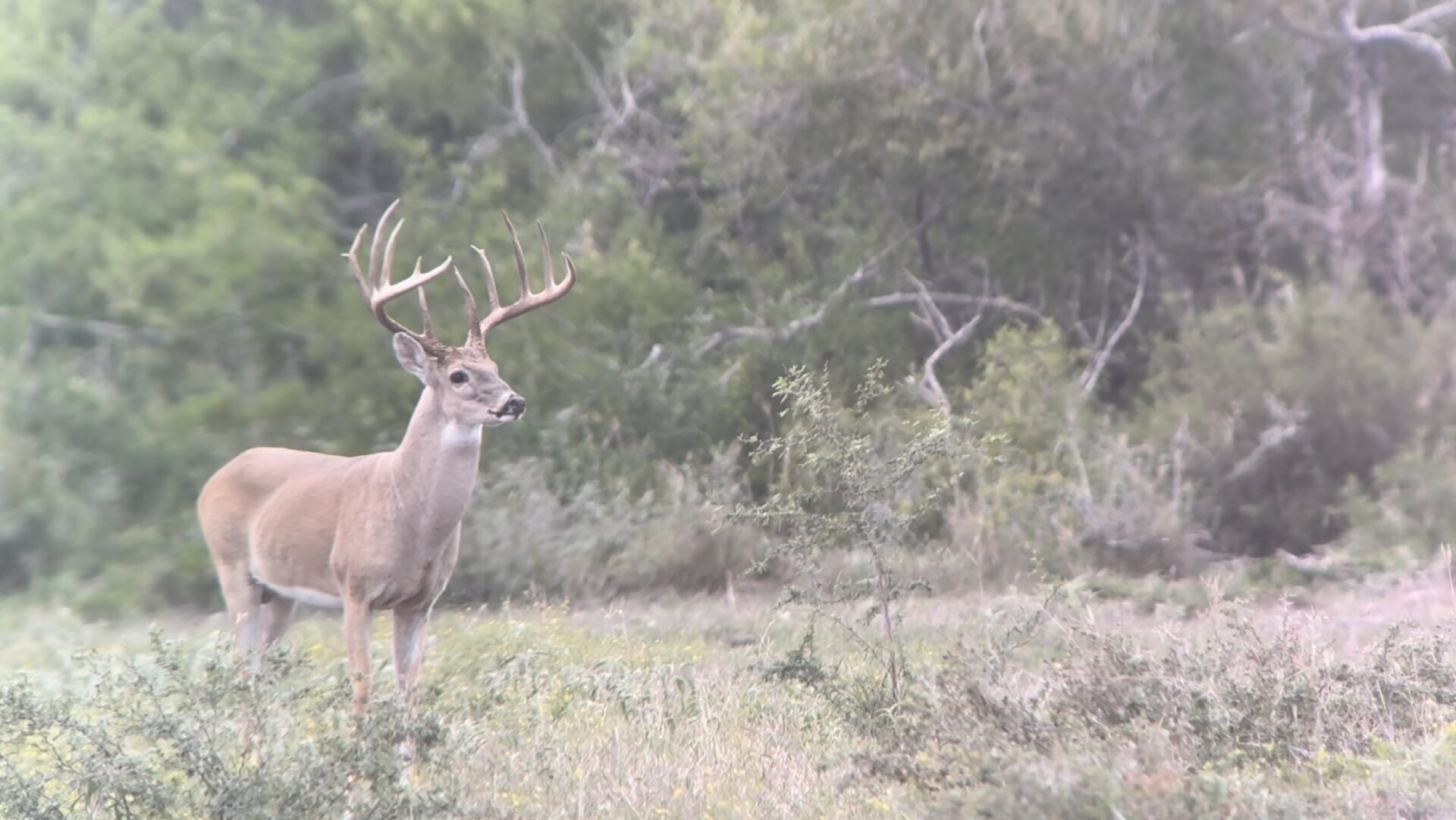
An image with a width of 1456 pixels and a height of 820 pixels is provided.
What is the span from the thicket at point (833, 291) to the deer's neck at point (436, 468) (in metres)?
4.71

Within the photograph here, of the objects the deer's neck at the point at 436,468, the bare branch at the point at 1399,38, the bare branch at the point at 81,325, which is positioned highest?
the bare branch at the point at 1399,38

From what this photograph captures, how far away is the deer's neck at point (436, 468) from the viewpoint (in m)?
→ 8.13

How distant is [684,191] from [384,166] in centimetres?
524

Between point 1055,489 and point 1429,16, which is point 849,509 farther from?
point 1429,16

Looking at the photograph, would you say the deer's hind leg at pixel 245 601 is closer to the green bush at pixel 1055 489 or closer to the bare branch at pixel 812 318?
the green bush at pixel 1055 489

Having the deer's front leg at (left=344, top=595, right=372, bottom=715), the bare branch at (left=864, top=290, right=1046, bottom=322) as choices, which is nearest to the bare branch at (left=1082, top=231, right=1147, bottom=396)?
the bare branch at (left=864, top=290, right=1046, bottom=322)

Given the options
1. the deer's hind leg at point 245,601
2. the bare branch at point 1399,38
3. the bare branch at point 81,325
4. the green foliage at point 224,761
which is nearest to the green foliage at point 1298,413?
the bare branch at point 1399,38

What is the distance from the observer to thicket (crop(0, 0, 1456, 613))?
47.0 feet

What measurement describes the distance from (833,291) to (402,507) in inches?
351

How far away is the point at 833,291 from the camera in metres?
16.6

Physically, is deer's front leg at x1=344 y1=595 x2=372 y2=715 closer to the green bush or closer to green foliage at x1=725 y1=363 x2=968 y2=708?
green foliage at x1=725 y1=363 x2=968 y2=708

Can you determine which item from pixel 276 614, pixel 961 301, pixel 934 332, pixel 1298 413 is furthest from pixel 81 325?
pixel 1298 413

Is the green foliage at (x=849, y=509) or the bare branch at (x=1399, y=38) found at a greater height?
the bare branch at (x=1399, y=38)

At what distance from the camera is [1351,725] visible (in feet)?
21.4
